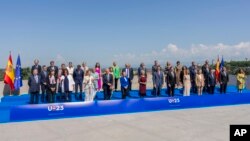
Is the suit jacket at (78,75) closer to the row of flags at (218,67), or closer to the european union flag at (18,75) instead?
the european union flag at (18,75)

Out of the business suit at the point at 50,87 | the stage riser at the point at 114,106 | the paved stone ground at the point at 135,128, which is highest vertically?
the business suit at the point at 50,87

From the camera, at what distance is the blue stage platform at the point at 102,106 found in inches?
404

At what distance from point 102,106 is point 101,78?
4225 millimetres

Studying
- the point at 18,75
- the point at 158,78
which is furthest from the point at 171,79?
the point at 18,75

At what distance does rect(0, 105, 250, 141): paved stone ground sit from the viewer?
790 centimetres

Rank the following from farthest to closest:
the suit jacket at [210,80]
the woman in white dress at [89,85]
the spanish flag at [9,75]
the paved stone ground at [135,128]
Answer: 1. the suit jacket at [210,80]
2. the spanish flag at [9,75]
3. the woman in white dress at [89,85]
4. the paved stone ground at [135,128]

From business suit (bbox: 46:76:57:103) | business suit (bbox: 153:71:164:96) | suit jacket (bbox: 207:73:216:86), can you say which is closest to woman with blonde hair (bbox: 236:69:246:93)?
suit jacket (bbox: 207:73:216:86)

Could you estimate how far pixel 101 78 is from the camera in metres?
15.4

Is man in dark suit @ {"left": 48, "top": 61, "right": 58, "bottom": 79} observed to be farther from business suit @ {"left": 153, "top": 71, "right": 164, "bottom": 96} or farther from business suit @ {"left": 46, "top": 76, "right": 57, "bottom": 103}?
business suit @ {"left": 153, "top": 71, "right": 164, "bottom": 96}

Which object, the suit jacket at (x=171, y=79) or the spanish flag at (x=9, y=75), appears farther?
the suit jacket at (x=171, y=79)

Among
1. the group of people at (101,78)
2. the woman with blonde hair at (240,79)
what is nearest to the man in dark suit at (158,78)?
the group of people at (101,78)

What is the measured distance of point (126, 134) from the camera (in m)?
8.20

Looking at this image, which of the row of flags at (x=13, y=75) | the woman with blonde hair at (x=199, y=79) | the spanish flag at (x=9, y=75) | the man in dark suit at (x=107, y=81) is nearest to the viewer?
the man in dark suit at (x=107, y=81)

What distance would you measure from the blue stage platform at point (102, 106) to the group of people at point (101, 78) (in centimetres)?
152
